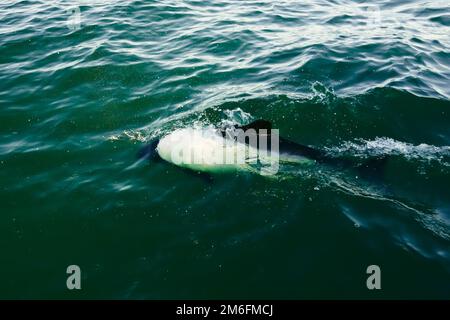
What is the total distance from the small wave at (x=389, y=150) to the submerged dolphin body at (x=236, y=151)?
55cm

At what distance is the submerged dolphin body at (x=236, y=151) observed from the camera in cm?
828

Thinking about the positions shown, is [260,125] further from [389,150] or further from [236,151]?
[389,150]

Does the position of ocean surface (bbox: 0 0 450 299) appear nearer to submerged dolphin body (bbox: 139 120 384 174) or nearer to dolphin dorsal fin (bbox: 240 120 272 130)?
submerged dolphin body (bbox: 139 120 384 174)

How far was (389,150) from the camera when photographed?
8898mm

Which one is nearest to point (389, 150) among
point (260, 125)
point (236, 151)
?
point (260, 125)

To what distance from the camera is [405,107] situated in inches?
412

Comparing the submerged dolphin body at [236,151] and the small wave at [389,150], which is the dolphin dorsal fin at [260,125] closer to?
the submerged dolphin body at [236,151]

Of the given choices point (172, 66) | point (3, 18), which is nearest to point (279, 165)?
point (172, 66)

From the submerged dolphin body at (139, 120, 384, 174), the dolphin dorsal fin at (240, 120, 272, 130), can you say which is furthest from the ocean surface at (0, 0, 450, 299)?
the dolphin dorsal fin at (240, 120, 272, 130)

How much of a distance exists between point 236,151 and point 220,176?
2.18ft

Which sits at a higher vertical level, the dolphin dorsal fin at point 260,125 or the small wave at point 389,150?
the dolphin dorsal fin at point 260,125

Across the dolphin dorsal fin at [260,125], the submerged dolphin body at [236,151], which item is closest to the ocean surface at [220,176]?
the submerged dolphin body at [236,151]

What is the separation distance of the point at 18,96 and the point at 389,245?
9.73 meters
